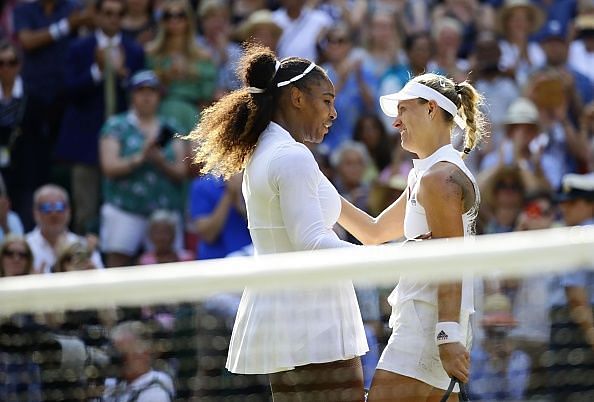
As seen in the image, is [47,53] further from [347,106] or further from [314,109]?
[314,109]

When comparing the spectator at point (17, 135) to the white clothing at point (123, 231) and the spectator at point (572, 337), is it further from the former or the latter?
the spectator at point (572, 337)

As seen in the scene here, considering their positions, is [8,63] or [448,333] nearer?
[448,333]

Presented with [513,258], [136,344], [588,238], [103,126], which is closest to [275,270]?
[513,258]

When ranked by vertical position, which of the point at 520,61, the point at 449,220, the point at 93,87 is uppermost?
the point at 93,87

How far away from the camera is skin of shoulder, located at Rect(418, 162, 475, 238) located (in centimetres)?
486

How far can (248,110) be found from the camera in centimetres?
513

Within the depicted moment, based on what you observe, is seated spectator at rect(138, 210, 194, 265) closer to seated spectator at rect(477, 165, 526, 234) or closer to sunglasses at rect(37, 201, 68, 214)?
sunglasses at rect(37, 201, 68, 214)

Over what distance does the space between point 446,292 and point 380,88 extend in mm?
5191

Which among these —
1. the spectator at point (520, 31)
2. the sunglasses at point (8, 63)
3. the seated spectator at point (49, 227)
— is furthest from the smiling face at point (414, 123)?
the sunglasses at point (8, 63)

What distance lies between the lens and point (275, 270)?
4094mm

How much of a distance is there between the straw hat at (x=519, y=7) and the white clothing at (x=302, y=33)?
1.42 meters

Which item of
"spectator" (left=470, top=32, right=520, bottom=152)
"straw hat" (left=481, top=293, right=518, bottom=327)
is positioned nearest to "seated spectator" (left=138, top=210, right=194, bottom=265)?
"spectator" (left=470, top=32, right=520, bottom=152)

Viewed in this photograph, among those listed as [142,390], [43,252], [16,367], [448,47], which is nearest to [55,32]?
[43,252]

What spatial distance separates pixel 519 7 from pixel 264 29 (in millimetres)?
2116
